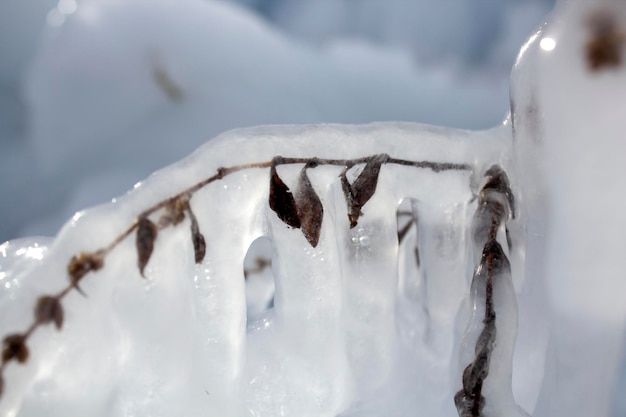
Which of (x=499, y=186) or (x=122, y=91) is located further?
(x=122, y=91)

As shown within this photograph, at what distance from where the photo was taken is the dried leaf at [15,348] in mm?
438

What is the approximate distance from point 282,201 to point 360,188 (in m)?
0.05

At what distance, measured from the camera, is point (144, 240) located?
458 millimetres

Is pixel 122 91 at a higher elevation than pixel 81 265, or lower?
higher

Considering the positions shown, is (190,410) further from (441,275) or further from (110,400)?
(441,275)

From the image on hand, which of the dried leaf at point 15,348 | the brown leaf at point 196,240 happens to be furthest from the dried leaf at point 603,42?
the dried leaf at point 15,348

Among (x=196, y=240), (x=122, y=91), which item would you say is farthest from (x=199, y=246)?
(x=122, y=91)

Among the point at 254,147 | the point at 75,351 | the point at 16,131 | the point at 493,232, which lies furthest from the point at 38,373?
the point at 16,131

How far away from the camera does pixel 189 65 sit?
1.22m

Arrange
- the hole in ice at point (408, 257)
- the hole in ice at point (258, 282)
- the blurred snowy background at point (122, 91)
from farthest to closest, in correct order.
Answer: the blurred snowy background at point (122, 91)
the hole in ice at point (258, 282)
the hole in ice at point (408, 257)

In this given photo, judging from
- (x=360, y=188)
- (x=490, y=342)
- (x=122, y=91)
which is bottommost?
(x=490, y=342)

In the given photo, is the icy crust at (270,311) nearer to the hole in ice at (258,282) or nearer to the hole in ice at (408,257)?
the hole in ice at (408,257)

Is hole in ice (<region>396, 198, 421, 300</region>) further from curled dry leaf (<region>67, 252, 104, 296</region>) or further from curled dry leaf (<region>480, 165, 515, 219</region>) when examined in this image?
curled dry leaf (<region>67, 252, 104, 296</region>)

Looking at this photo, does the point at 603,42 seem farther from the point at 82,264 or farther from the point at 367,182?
the point at 82,264
